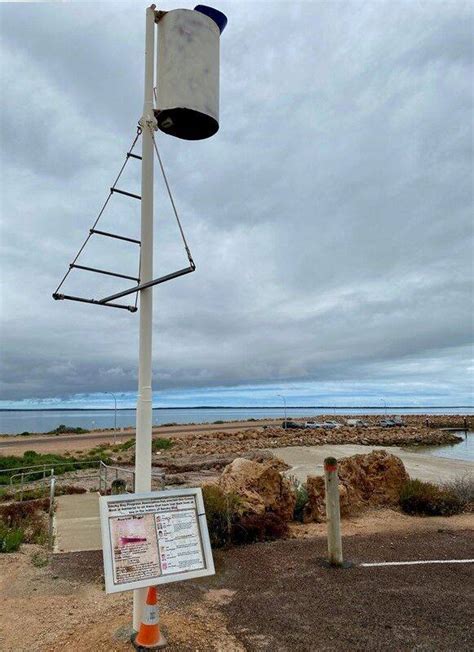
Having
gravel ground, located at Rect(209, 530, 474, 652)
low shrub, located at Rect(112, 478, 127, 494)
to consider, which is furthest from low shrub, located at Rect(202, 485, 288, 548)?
low shrub, located at Rect(112, 478, 127, 494)

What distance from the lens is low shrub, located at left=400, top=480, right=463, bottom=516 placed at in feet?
32.3

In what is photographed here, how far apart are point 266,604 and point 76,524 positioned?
533cm

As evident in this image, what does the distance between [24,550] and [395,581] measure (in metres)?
4.97

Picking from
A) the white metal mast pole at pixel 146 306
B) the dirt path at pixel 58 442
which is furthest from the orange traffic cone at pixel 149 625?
the dirt path at pixel 58 442

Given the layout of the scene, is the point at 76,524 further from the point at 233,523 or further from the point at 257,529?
the point at 257,529

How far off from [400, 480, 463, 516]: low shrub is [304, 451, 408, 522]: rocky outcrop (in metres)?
0.39

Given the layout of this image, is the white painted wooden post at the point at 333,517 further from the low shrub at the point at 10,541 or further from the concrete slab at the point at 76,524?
the low shrub at the point at 10,541

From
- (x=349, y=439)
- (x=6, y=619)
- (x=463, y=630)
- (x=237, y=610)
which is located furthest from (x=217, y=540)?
(x=349, y=439)

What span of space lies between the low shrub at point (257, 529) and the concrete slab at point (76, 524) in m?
2.03

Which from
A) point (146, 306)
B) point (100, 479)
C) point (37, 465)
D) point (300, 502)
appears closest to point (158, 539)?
point (146, 306)

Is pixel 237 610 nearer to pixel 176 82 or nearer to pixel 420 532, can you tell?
pixel 420 532

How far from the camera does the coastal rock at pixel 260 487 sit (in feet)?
27.1

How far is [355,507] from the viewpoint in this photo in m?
9.99

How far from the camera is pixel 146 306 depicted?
444cm
